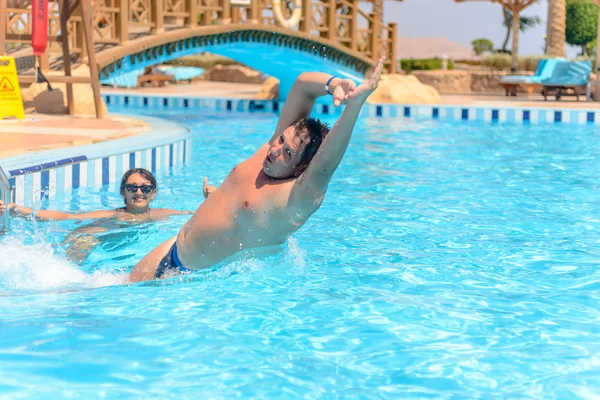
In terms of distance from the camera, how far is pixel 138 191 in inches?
197

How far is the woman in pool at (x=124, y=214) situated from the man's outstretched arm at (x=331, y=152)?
1.75 metres

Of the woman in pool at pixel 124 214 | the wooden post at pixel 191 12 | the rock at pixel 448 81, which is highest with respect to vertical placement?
the wooden post at pixel 191 12

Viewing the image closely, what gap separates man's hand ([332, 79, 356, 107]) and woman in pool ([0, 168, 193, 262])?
2083 mm

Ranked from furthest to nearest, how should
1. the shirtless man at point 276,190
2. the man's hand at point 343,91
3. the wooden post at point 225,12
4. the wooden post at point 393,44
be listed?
the wooden post at point 393,44, the wooden post at point 225,12, the shirtless man at point 276,190, the man's hand at point 343,91

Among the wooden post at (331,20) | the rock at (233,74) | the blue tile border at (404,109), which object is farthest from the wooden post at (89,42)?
the rock at (233,74)

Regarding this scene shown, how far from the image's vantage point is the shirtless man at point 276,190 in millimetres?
3246

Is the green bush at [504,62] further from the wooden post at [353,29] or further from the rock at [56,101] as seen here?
the rock at [56,101]

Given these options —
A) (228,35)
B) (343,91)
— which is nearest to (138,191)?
(343,91)

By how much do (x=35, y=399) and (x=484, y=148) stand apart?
8674 mm

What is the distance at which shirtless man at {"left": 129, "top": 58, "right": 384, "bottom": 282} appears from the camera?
3246 millimetres

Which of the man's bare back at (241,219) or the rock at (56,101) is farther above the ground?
the rock at (56,101)

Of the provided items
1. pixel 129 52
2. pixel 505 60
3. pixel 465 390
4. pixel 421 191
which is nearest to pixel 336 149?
pixel 465 390

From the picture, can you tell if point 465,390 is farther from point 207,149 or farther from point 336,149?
point 207,149

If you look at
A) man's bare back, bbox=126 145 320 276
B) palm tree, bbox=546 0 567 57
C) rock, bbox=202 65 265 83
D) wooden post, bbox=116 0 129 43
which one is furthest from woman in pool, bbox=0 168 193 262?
palm tree, bbox=546 0 567 57
